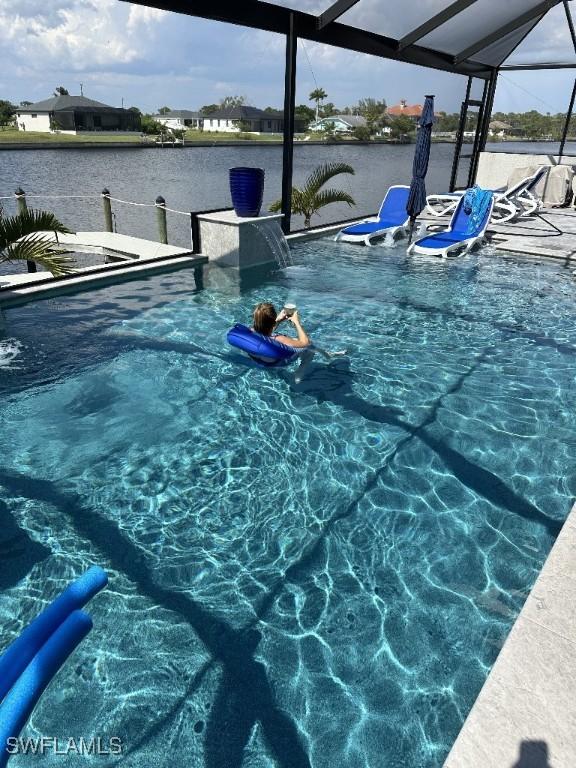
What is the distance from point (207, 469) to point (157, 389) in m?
1.74

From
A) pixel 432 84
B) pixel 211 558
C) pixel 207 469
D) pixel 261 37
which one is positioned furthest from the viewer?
pixel 432 84

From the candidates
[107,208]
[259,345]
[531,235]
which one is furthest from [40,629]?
[531,235]

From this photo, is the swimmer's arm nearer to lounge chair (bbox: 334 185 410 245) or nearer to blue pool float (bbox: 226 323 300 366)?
blue pool float (bbox: 226 323 300 366)

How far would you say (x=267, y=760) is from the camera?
2641 mm

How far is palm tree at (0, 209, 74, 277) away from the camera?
6.94 meters

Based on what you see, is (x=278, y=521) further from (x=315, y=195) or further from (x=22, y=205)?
(x=22, y=205)

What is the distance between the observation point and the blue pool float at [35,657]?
133 cm

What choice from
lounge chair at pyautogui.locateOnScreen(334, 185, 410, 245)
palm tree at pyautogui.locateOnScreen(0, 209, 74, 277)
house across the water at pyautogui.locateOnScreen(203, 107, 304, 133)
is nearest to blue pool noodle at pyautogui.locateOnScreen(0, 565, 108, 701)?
palm tree at pyautogui.locateOnScreen(0, 209, 74, 277)

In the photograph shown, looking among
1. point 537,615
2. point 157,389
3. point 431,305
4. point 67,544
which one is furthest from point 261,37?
point 537,615

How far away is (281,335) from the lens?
616cm

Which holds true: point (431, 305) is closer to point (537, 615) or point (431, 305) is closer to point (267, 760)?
point (537, 615)

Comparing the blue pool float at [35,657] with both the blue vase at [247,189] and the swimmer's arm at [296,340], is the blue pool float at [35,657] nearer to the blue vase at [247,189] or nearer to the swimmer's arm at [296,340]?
the swimmer's arm at [296,340]

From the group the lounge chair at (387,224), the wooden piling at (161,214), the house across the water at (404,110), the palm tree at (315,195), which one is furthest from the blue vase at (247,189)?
the house across the water at (404,110)

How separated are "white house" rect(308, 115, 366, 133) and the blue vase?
10417 cm
